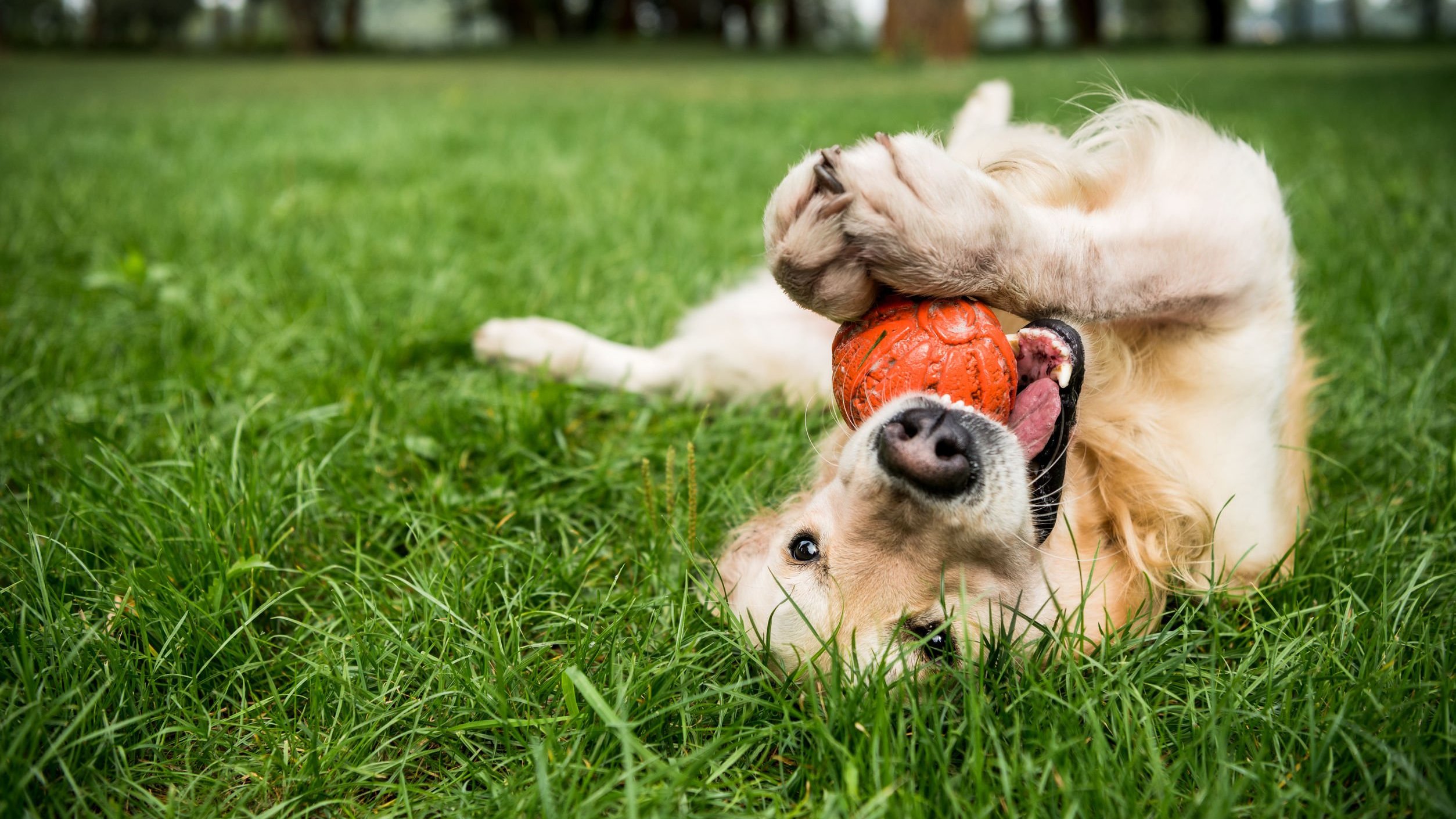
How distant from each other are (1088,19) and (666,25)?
18.2 m

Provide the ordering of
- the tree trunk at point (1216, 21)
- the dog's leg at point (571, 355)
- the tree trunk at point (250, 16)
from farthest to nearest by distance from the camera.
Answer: the tree trunk at point (250, 16)
the tree trunk at point (1216, 21)
the dog's leg at point (571, 355)

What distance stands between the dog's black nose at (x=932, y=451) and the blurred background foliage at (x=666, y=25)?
14770 mm

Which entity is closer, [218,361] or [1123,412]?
[1123,412]

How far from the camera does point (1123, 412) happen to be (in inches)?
78.5

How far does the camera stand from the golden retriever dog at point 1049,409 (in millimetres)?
1580

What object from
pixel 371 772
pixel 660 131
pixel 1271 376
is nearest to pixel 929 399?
pixel 1271 376

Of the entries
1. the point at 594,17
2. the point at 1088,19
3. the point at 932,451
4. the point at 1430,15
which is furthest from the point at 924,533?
the point at 1430,15

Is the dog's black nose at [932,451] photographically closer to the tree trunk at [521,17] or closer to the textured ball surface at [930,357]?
the textured ball surface at [930,357]

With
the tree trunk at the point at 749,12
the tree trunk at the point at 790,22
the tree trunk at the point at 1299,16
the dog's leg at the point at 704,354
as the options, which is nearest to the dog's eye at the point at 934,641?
the dog's leg at the point at 704,354

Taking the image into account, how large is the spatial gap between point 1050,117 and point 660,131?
5.13m

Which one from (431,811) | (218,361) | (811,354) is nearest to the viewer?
(431,811)

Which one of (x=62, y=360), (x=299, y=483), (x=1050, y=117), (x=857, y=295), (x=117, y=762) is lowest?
(x=117, y=762)

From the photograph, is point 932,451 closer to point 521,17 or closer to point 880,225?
point 880,225

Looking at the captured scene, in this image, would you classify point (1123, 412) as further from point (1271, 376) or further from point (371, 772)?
point (371, 772)
